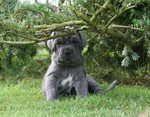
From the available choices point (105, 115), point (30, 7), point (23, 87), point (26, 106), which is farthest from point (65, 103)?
point (23, 87)

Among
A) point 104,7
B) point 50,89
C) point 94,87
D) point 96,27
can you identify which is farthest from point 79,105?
point 104,7

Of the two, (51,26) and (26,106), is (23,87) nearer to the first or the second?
(26,106)

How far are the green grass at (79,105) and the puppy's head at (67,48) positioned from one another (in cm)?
48

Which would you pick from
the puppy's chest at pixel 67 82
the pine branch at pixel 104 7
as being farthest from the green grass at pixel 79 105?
the pine branch at pixel 104 7

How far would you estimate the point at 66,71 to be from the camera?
6.22m

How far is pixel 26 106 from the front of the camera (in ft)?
18.8

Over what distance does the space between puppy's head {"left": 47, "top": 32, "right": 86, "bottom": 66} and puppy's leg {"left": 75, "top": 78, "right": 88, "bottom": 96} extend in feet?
0.87

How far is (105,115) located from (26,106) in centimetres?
116

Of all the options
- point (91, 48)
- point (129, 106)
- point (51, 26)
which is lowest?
point (129, 106)

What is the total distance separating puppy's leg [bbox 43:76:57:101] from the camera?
6025 millimetres

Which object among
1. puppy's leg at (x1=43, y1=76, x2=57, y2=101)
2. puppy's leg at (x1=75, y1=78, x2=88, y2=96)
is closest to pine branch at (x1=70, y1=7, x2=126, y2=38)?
puppy's leg at (x1=75, y1=78, x2=88, y2=96)

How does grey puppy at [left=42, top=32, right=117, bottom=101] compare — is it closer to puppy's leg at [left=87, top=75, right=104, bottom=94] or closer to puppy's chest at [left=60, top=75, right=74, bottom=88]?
puppy's chest at [left=60, top=75, right=74, bottom=88]

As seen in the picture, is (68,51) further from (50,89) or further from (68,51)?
(50,89)

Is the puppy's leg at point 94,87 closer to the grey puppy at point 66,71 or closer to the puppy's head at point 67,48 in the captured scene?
the grey puppy at point 66,71
